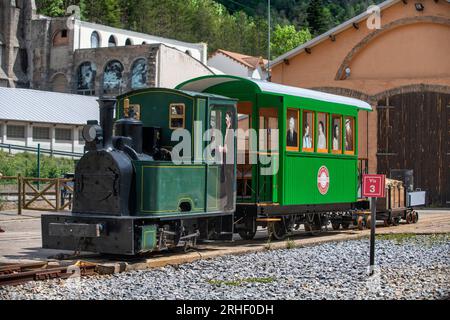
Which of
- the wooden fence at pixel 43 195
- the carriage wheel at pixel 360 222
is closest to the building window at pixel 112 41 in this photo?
the wooden fence at pixel 43 195

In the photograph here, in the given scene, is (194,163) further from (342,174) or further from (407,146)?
(407,146)

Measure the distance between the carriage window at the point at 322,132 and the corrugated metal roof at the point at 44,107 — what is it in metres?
32.1

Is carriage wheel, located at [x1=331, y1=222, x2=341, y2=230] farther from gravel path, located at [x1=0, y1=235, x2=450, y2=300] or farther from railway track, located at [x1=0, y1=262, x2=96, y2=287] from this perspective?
railway track, located at [x1=0, y1=262, x2=96, y2=287]

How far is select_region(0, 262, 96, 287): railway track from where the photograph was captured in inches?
396

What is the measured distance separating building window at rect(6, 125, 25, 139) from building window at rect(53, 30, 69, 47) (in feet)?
64.0

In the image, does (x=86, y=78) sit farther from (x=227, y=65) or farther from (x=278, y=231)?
(x=278, y=231)

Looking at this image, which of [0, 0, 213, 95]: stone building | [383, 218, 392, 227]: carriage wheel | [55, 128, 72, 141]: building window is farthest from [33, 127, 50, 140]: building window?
[383, 218, 392, 227]: carriage wheel

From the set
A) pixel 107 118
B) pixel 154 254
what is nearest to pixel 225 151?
pixel 154 254

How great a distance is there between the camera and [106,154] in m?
12.1

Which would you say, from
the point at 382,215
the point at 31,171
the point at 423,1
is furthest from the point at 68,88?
the point at 382,215

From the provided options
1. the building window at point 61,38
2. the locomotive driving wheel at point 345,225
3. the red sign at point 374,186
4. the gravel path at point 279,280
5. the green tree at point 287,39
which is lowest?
the gravel path at point 279,280

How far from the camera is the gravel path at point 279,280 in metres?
9.39

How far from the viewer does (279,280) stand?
1069cm

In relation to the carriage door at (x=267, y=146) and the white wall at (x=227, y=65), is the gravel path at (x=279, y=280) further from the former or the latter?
the white wall at (x=227, y=65)
